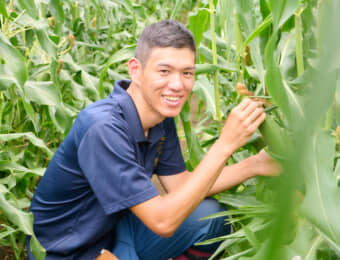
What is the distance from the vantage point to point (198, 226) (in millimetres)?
1115

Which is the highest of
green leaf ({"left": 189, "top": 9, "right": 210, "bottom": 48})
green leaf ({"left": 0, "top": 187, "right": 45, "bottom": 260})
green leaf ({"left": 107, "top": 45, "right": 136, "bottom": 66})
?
green leaf ({"left": 189, "top": 9, "right": 210, "bottom": 48})

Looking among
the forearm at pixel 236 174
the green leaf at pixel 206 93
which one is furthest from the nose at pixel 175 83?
the forearm at pixel 236 174

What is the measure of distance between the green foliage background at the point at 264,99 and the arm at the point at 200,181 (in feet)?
0.14

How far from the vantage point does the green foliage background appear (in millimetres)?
91

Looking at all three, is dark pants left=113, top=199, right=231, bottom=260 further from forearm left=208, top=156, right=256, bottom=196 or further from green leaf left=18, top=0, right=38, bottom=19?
green leaf left=18, top=0, right=38, bottom=19

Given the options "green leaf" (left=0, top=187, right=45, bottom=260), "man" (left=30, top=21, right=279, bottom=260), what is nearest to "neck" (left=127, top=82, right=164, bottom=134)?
"man" (left=30, top=21, right=279, bottom=260)

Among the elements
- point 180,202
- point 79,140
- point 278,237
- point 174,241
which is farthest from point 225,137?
point 278,237

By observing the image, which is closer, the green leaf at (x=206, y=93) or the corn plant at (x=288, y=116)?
the corn plant at (x=288, y=116)

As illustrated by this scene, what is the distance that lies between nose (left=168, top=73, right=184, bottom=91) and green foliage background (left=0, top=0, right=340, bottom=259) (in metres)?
0.06

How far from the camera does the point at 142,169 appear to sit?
0.87m

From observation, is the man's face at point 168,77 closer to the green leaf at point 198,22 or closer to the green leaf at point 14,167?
the green leaf at point 198,22

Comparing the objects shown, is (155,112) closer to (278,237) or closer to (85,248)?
(85,248)

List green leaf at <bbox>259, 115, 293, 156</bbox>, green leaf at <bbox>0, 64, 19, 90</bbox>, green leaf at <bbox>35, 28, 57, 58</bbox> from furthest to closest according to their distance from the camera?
green leaf at <bbox>35, 28, 57, 58</bbox> < green leaf at <bbox>0, 64, 19, 90</bbox> < green leaf at <bbox>259, 115, 293, 156</bbox>

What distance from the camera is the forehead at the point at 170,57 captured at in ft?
2.75
